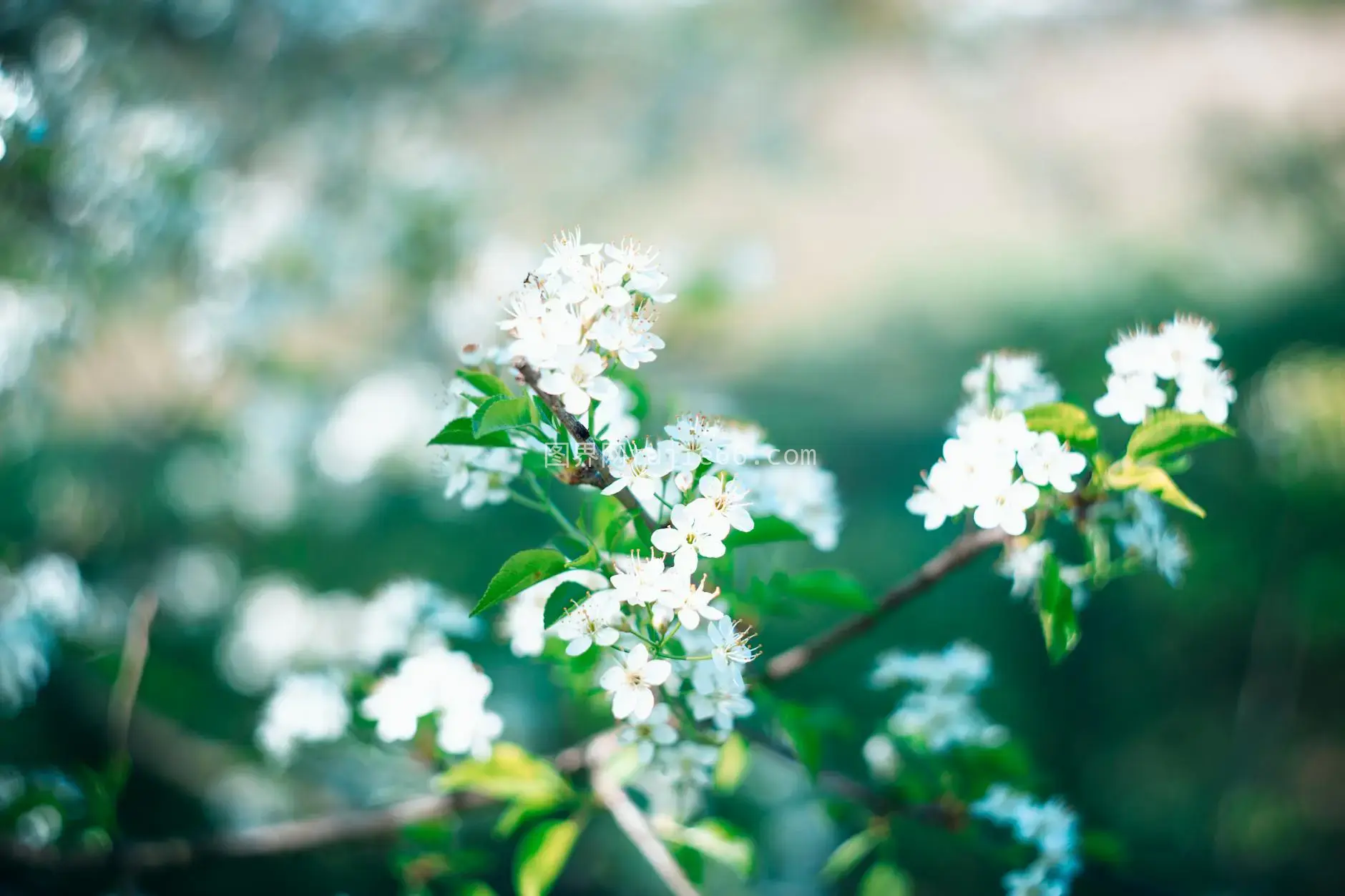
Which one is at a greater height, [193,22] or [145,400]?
[193,22]

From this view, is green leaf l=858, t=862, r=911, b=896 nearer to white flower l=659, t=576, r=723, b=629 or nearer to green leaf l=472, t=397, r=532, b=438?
white flower l=659, t=576, r=723, b=629

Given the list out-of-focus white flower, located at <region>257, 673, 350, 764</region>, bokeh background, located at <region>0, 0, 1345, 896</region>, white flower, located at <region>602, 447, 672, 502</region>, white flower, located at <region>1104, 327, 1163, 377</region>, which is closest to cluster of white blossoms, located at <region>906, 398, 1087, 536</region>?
white flower, located at <region>1104, 327, 1163, 377</region>

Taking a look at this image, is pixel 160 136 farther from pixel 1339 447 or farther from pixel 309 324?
pixel 1339 447

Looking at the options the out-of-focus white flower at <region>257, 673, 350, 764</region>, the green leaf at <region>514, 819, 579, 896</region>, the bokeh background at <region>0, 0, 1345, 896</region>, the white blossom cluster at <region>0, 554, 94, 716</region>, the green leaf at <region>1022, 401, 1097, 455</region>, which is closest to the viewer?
the green leaf at <region>1022, 401, 1097, 455</region>

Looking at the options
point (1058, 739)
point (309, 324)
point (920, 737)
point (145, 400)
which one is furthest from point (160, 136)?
point (1058, 739)

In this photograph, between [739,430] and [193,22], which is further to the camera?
[193,22]
